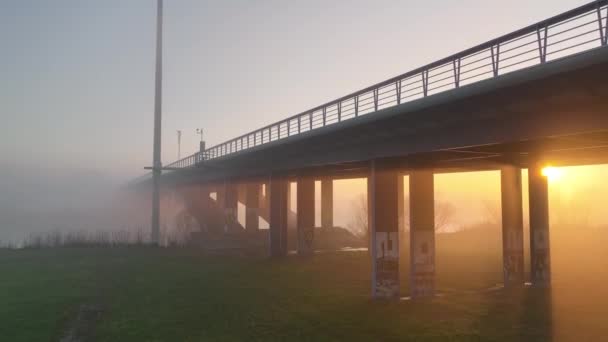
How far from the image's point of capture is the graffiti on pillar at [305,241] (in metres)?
54.3

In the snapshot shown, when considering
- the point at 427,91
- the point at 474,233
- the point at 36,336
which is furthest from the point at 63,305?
the point at 474,233

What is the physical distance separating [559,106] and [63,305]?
24.4m

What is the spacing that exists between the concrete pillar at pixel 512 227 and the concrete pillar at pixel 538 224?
0.91m

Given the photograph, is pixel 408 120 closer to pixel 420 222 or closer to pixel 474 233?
pixel 420 222

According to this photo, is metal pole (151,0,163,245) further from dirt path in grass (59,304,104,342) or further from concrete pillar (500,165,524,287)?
concrete pillar (500,165,524,287)

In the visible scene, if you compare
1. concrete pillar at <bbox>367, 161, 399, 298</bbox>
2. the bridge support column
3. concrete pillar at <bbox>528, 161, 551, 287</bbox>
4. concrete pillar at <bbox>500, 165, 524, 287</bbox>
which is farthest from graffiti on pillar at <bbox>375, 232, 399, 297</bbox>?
the bridge support column

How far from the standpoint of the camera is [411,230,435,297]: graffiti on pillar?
99.0 ft

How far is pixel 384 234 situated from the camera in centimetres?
2992

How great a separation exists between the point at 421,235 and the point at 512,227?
8.16 meters

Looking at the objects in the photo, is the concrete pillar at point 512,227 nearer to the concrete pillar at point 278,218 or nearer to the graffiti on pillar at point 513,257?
the graffiti on pillar at point 513,257

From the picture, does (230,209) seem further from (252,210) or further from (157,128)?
(157,128)

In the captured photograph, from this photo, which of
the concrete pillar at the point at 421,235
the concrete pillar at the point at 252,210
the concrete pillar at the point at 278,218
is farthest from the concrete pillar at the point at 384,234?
the concrete pillar at the point at 252,210

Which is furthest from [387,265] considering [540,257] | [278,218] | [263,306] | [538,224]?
[278,218]

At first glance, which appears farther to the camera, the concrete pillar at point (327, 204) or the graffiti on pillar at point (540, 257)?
the concrete pillar at point (327, 204)
